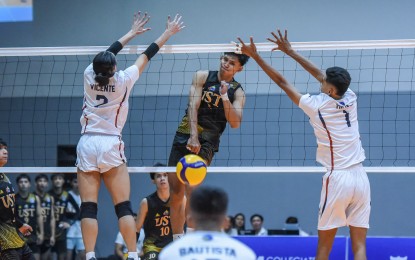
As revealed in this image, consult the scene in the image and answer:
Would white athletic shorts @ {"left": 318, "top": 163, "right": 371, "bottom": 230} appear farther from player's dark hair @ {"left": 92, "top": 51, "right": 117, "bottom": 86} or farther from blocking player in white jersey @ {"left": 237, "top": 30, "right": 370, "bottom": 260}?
player's dark hair @ {"left": 92, "top": 51, "right": 117, "bottom": 86}

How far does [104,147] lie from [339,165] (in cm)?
278

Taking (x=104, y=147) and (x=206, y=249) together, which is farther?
(x=104, y=147)

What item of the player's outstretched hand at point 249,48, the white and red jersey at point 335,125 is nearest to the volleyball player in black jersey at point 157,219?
the player's outstretched hand at point 249,48

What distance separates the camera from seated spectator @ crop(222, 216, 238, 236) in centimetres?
1602

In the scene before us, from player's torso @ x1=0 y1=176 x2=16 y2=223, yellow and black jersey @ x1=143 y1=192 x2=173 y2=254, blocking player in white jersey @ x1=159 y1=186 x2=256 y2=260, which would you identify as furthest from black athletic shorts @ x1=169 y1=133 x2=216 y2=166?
blocking player in white jersey @ x1=159 y1=186 x2=256 y2=260

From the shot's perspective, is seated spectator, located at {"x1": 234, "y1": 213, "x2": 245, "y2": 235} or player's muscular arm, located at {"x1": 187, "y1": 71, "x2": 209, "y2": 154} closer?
player's muscular arm, located at {"x1": 187, "y1": 71, "x2": 209, "y2": 154}

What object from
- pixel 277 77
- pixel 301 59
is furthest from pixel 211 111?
pixel 301 59

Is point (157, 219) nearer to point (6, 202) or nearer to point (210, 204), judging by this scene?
point (6, 202)

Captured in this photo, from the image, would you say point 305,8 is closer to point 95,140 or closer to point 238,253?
point 95,140

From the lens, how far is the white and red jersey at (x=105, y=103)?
9328 mm

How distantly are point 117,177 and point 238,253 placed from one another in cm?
433

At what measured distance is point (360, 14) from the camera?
55.7ft

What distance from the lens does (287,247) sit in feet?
42.6

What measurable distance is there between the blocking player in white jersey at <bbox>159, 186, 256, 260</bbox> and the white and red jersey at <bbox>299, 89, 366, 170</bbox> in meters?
3.70
